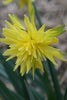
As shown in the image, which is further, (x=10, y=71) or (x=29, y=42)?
(x=10, y=71)

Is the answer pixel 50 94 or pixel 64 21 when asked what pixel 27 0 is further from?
pixel 50 94

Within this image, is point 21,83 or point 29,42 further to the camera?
point 21,83

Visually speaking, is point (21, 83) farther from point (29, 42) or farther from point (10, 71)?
point (29, 42)

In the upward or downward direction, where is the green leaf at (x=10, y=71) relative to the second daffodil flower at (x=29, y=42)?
downward

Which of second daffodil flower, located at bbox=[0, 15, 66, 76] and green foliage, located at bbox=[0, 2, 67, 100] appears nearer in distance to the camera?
second daffodil flower, located at bbox=[0, 15, 66, 76]

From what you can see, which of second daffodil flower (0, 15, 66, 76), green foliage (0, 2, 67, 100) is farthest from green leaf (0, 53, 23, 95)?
second daffodil flower (0, 15, 66, 76)

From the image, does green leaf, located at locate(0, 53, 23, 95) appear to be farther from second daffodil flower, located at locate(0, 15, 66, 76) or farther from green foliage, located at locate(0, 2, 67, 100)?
second daffodil flower, located at locate(0, 15, 66, 76)

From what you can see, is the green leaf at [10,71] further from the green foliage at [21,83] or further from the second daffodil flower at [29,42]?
the second daffodil flower at [29,42]

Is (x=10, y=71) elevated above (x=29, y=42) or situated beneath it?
situated beneath

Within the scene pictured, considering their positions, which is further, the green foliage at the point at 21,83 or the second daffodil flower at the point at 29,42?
the green foliage at the point at 21,83

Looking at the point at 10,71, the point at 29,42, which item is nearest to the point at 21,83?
the point at 10,71

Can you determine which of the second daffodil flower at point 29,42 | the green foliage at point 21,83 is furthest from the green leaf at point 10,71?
the second daffodil flower at point 29,42
